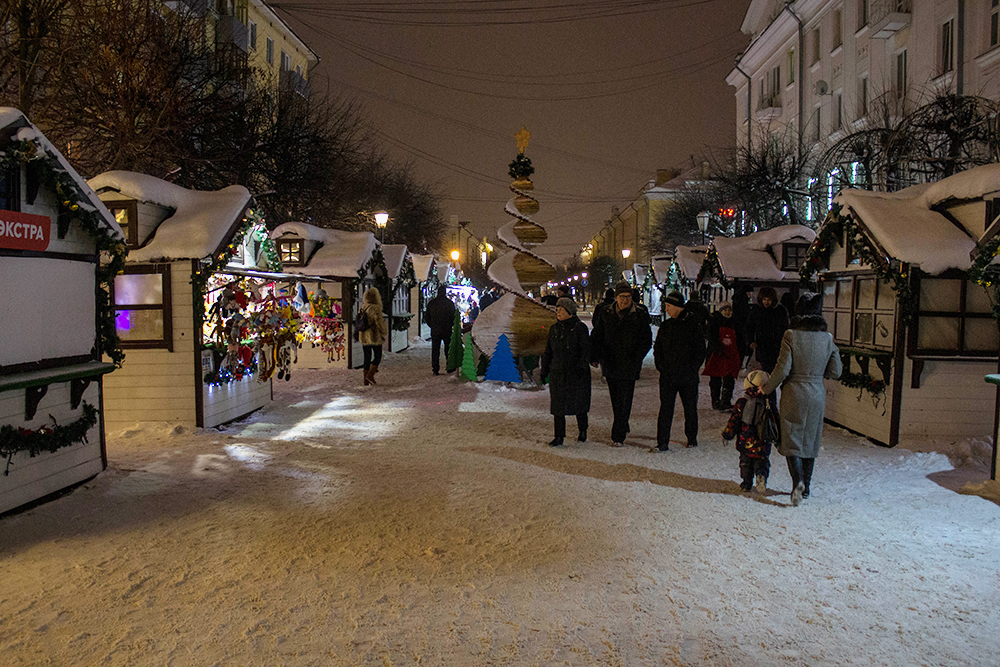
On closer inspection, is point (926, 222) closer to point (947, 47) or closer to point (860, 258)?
point (860, 258)

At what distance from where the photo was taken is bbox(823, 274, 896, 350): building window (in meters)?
8.67

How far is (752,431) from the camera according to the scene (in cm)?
621

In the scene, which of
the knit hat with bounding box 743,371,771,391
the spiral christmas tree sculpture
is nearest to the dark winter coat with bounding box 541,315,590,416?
the knit hat with bounding box 743,371,771,391

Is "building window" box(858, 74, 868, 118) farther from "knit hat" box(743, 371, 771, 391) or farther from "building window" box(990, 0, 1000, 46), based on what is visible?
"knit hat" box(743, 371, 771, 391)

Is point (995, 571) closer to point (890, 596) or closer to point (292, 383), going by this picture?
point (890, 596)

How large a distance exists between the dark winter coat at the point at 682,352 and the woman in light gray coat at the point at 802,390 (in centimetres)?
178

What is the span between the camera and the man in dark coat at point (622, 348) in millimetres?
8023

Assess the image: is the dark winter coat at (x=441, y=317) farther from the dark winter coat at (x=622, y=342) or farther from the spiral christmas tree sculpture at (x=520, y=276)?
the dark winter coat at (x=622, y=342)

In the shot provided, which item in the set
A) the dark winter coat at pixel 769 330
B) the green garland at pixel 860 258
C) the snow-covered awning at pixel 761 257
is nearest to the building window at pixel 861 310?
the green garland at pixel 860 258

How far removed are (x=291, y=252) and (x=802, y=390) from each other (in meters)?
14.4

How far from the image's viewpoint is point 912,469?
23.4 ft

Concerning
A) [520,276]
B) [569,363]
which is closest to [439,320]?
[520,276]

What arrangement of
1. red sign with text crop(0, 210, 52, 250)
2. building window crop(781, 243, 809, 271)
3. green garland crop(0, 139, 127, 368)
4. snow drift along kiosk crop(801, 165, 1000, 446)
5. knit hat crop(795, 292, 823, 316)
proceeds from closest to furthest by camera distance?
1. red sign with text crop(0, 210, 52, 250)
2. green garland crop(0, 139, 127, 368)
3. knit hat crop(795, 292, 823, 316)
4. snow drift along kiosk crop(801, 165, 1000, 446)
5. building window crop(781, 243, 809, 271)

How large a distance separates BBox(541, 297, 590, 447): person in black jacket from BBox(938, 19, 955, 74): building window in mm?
18268
